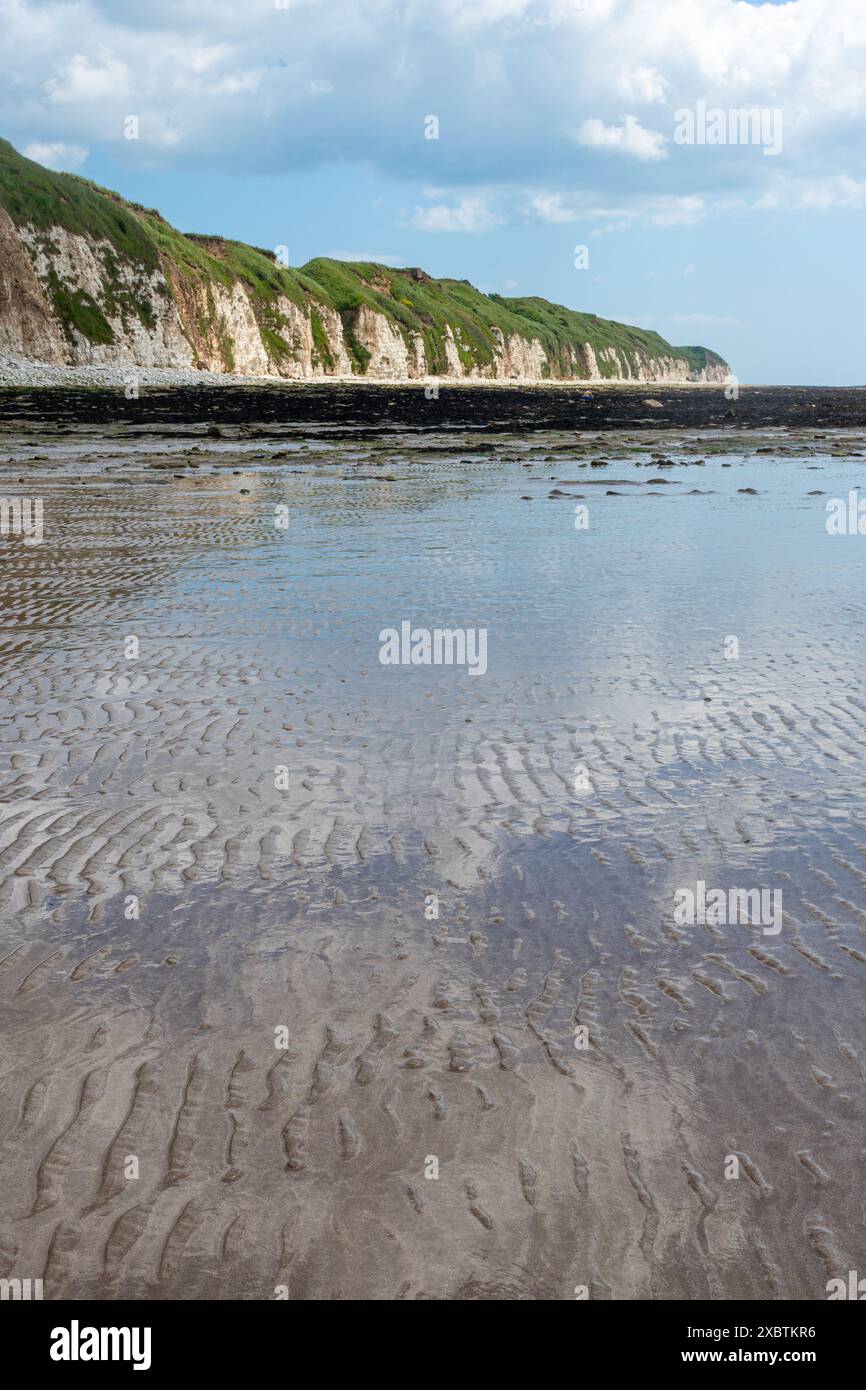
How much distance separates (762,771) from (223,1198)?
205 inches

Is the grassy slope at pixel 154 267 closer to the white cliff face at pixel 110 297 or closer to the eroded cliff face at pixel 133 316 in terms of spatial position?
the eroded cliff face at pixel 133 316

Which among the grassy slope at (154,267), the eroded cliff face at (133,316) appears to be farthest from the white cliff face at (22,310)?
the grassy slope at (154,267)

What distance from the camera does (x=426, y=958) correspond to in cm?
548

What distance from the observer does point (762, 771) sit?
312 inches

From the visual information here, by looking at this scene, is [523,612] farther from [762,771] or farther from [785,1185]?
[785,1185]

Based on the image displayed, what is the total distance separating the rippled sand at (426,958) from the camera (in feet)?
12.3

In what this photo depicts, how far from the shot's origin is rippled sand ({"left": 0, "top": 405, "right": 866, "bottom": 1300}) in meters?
3.74
